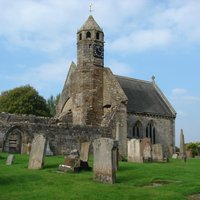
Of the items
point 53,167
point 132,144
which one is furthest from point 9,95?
point 53,167

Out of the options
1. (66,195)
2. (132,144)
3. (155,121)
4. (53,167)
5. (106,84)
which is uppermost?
(106,84)

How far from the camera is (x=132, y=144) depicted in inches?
896

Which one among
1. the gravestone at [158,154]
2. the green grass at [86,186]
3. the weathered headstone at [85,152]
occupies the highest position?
the gravestone at [158,154]

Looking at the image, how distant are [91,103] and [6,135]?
11762 millimetres

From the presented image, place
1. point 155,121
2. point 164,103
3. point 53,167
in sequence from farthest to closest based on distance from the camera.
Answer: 1. point 164,103
2. point 155,121
3. point 53,167

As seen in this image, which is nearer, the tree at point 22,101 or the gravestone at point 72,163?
the gravestone at point 72,163

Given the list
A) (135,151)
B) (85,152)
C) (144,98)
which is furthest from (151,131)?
(85,152)

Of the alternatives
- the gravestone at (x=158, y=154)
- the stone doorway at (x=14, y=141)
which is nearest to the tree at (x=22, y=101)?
the stone doorway at (x=14, y=141)

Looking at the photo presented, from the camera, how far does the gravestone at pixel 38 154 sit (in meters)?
16.2

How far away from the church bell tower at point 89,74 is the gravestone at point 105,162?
23.8 meters

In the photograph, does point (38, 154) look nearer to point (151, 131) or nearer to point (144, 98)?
point (151, 131)

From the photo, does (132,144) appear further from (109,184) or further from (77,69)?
(77,69)

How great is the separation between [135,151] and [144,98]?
20809mm

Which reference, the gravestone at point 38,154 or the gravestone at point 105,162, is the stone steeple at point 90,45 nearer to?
the gravestone at point 38,154
